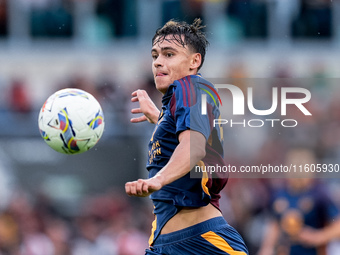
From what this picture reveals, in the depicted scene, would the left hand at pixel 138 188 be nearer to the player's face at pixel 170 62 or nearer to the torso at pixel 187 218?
the torso at pixel 187 218

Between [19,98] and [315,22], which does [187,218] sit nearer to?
[19,98]

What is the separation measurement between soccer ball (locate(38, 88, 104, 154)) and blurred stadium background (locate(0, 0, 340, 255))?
13.7ft

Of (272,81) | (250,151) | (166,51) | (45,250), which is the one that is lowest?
(45,250)

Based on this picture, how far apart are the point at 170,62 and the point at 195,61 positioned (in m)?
0.24

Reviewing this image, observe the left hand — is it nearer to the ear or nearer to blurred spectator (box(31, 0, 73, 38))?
the ear

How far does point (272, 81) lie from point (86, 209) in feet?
14.3

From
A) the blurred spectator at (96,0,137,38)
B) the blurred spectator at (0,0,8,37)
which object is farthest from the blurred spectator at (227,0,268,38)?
the blurred spectator at (0,0,8,37)

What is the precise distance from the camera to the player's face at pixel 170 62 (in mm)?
5000

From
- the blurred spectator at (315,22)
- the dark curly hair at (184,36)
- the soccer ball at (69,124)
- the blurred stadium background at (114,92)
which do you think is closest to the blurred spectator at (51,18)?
the blurred stadium background at (114,92)

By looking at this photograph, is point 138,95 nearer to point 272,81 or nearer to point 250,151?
point 250,151

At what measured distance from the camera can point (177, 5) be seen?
1517 cm

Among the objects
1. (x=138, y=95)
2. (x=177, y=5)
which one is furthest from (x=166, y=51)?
(x=177, y=5)

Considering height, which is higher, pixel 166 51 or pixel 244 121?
pixel 166 51

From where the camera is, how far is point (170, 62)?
5.00 m
